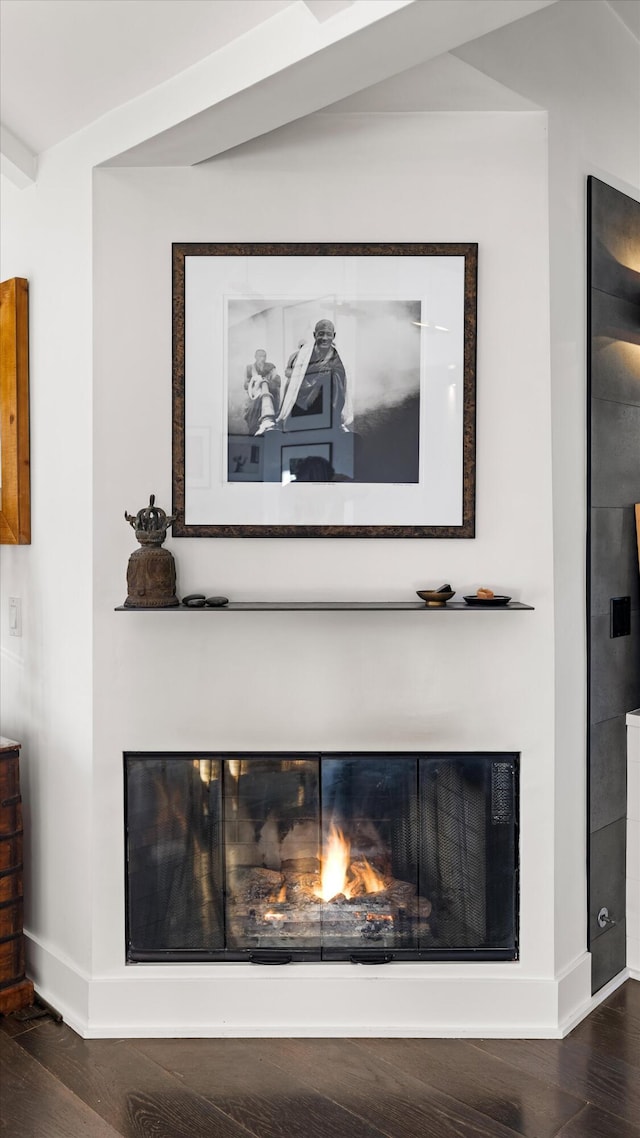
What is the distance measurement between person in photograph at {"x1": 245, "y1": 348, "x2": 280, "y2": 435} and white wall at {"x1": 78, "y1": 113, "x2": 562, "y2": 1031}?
23 centimetres

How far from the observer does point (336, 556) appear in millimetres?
2377

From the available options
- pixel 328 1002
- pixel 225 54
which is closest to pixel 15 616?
pixel 328 1002

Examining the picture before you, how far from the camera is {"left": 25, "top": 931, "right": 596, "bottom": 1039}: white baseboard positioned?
2385mm

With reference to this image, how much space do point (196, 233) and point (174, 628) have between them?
1076 mm

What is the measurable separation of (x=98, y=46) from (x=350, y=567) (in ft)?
4.68

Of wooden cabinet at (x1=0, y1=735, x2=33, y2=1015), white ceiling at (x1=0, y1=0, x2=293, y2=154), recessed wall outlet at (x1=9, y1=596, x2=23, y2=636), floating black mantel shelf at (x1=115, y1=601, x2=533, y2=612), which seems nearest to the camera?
white ceiling at (x1=0, y1=0, x2=293, y2=154)

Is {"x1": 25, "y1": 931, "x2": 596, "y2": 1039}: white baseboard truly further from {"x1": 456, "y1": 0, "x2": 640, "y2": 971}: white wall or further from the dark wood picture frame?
the dark wood picture frame

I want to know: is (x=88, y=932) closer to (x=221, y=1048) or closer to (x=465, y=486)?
(x=221, y=1048)

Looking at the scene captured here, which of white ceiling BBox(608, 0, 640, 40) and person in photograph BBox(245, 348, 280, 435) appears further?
white ceiling BBox(608, 0, 640, 40)

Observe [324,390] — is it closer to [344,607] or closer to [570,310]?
[344,607]

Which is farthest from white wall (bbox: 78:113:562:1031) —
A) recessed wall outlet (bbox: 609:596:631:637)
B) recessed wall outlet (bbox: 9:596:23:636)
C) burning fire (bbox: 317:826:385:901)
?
recessed wall outlet (bbox: 9:596:23:636)

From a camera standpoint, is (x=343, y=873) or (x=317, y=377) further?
(x=343, y=873)

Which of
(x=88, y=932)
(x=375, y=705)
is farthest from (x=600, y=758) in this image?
(x=88, y=932)

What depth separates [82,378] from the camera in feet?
7.91
